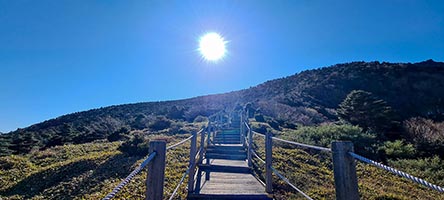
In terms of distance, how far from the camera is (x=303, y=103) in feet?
93.7

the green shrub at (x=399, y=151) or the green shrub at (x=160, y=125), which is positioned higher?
the green shrub at (x=160, y=125)

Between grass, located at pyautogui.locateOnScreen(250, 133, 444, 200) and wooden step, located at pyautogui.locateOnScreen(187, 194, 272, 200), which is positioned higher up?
wooden step, located at pyautogui.locateOnScreen(187, 194, 272, 200)

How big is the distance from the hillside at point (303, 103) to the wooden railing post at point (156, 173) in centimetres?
1581

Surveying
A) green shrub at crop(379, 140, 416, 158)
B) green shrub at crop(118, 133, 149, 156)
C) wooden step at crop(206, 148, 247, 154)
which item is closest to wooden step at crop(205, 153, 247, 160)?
wooden step at crop(206, 148, 247, 154)

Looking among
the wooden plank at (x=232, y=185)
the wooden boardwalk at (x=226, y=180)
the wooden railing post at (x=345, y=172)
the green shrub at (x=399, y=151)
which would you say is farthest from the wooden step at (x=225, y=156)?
the wooden railing post at (x=345, y=172)

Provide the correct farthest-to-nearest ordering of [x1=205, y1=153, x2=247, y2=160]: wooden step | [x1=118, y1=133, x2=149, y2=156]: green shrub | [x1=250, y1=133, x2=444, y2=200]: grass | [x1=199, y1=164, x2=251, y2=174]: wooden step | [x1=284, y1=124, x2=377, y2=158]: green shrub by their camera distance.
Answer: [x1=284, y1=124, x2=377, y2=158]: green shrub < [x1=118, y1=133, x2=149, y2=156]: green shrub < [x1=205, y1=153, x2=247, y2=160]: wooden step < [x1=199, y1=164, x2=251, y2=174]: wooden step < [x1=250, y1=133, x2=444, y2=200]: grass

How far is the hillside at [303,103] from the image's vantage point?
20.0m

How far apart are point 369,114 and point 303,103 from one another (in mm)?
13011

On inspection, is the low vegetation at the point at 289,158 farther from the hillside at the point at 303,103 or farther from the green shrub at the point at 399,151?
the hillside at the point at 303,103

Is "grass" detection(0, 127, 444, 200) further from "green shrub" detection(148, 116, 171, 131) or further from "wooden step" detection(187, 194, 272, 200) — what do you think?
"green shrub" detection(148, 116, 171, 131)

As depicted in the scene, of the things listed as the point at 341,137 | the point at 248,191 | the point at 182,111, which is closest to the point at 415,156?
the point at 341,137

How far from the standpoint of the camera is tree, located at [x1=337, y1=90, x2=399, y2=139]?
→ 14.5 m

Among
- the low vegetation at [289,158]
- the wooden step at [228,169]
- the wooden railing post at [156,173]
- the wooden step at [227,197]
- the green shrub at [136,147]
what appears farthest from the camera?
the green shrub at [136,147]

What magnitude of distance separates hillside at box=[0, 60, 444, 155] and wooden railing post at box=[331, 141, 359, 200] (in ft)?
54.4
